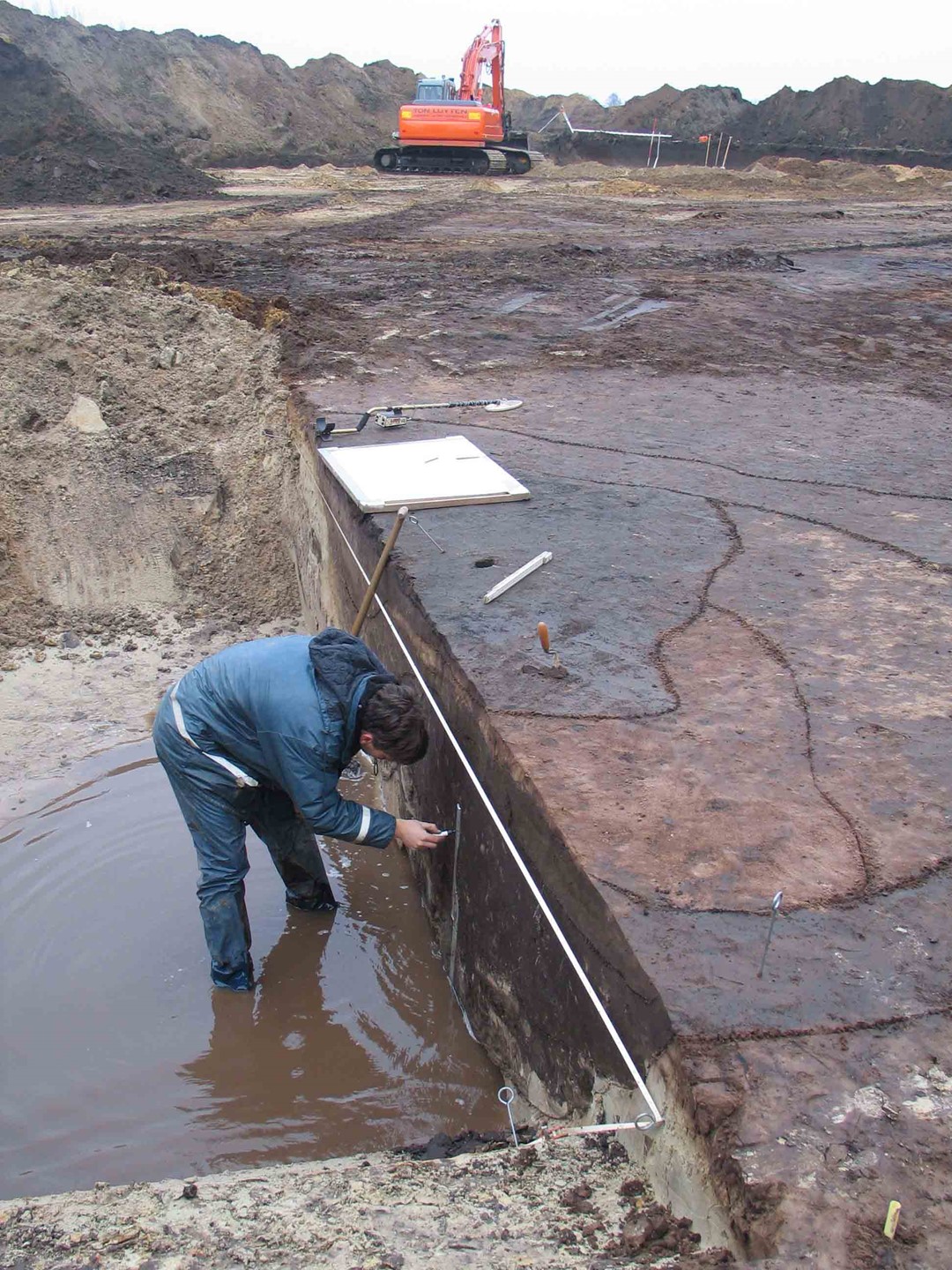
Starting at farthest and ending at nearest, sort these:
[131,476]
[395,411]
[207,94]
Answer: [207,94] < [131,476] < [395,411]

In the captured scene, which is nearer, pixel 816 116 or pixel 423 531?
pixel 423 531

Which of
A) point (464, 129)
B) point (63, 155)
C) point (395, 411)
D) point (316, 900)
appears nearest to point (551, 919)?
point (316, 900)

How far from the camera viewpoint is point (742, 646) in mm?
3678

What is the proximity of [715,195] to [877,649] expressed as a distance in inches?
832

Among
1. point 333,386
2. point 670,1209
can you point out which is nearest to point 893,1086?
point 670,1209

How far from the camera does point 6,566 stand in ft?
21.5

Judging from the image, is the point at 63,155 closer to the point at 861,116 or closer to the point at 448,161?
the point at 448,161

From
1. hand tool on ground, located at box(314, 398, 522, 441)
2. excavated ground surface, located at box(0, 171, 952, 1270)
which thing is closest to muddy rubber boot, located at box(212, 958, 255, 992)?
excavated ground surface, located at box(0, 171, 952, 1270)

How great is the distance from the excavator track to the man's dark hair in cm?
2574

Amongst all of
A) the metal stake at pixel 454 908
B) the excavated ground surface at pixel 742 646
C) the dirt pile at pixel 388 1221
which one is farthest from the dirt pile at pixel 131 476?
the dirt pile at pixel 388 1221

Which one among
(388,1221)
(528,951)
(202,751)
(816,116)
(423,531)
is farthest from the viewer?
(816,116)

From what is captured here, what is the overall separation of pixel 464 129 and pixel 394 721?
25.0 metres

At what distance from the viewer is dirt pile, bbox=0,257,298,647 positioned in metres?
6.69

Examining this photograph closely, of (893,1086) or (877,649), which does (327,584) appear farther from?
(893,1086)
